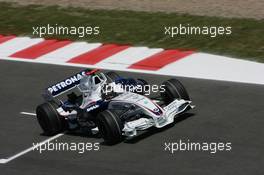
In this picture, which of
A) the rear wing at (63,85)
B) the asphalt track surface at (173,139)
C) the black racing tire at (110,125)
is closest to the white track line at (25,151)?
the asphalt track surface at (173,139)

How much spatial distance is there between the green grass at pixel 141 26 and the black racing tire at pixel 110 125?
7.46m

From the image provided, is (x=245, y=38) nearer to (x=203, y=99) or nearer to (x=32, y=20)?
(x=203, y=99)

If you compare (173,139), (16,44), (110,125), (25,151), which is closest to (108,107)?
(110,125)

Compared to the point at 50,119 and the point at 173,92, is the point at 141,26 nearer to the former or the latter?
the point at 173,92

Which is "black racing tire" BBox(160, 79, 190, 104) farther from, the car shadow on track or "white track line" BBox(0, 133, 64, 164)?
"white track line" BBox(0, 133, 64, 164)

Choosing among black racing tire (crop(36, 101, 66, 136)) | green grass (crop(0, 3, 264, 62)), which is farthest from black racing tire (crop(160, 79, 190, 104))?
green grass (crop(0, 3, 264, 62))

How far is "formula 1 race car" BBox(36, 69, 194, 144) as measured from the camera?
19.6 meters

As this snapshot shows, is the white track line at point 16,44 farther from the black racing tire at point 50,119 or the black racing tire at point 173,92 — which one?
the black racing tire at point 173,92

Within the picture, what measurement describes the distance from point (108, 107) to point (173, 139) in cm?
191

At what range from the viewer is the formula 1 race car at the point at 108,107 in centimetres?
1956

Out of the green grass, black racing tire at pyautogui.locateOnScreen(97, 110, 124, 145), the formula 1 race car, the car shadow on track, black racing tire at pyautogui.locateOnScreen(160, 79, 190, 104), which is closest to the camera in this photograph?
black racing tire at pyautogui.locateOnScreen(97, 110, 124, 145)

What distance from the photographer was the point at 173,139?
62.9ft

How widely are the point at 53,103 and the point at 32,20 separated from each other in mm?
11613

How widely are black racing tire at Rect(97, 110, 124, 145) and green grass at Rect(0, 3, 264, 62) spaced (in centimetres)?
746
